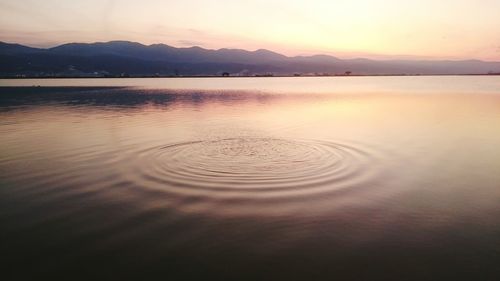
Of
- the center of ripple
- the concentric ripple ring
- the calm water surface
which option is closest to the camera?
the calm water surface

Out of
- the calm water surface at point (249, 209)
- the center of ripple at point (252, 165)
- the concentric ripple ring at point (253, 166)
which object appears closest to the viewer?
the calm water surface at point (249, 209)

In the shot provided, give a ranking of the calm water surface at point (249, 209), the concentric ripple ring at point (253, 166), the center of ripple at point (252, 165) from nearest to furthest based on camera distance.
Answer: the calm water surface at point (249, 209), the concentric ripple ring at point (253, 166), the center of ripple at point (252, 165)

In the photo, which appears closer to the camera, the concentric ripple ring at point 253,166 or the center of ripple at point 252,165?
the concentric ripple ring at point 253,166

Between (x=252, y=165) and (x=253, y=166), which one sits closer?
(x=253, y=166)

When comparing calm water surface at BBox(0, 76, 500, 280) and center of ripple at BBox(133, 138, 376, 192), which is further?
center of ripple at BBox(133, 138, 376, 192)

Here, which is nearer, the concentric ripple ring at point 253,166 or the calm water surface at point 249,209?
the calm water surface at point 249,209

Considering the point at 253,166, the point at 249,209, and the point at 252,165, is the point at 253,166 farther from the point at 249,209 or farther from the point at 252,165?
the point at 249,209

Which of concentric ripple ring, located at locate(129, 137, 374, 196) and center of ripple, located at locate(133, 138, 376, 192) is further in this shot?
center of ripple, located at locate(133, 138, 376, 192)

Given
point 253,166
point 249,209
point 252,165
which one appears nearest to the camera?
point 249,209

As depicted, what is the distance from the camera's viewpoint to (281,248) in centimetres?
807

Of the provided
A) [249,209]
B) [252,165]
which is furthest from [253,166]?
[249,209]

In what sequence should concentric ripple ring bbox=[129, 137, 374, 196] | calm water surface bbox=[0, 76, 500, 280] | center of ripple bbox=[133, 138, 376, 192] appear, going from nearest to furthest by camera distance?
calm water surface bbox=[0, 76, 500, 280]
concentric ripple ring bbox=[129, 137, 374, 196]
center of ripple bbox=[133, 138, 376, 192]

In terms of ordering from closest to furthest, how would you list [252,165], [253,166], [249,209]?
[249,209] < [253,166] < [252,165]

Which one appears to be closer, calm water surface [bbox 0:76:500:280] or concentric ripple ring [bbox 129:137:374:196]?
calm water surface [bbox 0:76:500:280]
